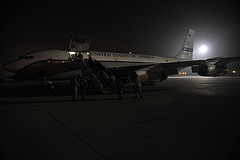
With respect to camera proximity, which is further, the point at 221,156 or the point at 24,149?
the point at 24,149

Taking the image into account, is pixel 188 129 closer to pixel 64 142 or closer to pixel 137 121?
pixel 137 121

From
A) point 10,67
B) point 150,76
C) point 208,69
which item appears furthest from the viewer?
point 208,69

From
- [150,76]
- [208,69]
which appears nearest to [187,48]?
[208,69]

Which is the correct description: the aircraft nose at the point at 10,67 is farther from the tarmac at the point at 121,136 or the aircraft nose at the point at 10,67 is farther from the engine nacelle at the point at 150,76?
the engine nacelle at the point at 150,76

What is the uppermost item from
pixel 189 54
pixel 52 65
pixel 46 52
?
pixel 189 54

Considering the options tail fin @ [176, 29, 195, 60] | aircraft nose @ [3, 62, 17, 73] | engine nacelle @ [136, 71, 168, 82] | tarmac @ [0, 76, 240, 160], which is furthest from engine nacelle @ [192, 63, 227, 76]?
aircraft nose @ [3, 62, 17, 73]

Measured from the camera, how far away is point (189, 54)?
1094 inches

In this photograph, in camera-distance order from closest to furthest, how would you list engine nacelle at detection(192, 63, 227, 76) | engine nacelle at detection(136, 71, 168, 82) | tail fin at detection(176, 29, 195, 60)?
engine nacelle at detection(136, 71, 168, 82), engine nacelle at detection(192, 63, 227, 76), tail fin at detection(176, 29, 195, 60)

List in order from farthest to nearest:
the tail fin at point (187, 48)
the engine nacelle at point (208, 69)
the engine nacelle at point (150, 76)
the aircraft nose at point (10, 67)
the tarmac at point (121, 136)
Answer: the tail fin at point (187, 48) < the engine nacelle at point (208, 69) < the aircraft nose at point (10, 67) < the engine nacelle at point (150, 76) < the tarmac at point (121, 136)

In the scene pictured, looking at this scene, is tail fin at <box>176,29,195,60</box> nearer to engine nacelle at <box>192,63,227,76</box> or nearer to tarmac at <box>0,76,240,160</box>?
engine nacelle at <box>192,63,227,76</box>

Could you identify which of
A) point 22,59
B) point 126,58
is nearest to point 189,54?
point 126,58

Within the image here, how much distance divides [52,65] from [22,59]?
7.33 ft

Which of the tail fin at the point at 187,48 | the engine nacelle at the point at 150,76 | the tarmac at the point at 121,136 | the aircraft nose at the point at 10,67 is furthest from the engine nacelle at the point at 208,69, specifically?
the aircraft nose at the point at 10,67

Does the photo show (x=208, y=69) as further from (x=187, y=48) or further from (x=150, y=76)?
(x=187, y=48)
